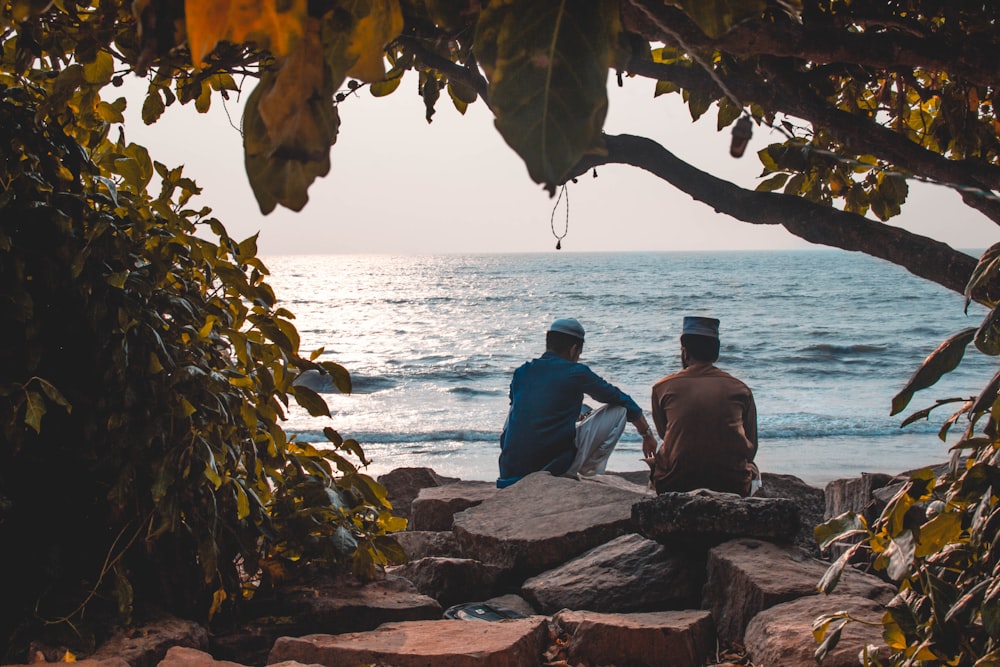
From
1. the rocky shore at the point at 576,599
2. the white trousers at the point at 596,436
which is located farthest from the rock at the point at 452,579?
the white trousers at the point at 596,436

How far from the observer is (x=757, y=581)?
3240 millimetres

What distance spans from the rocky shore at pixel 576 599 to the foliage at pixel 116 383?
0.77ft

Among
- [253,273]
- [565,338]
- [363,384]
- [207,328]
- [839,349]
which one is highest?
[253,273]

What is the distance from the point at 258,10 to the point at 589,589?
350 centimetres

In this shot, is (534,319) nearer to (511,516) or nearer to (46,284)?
(511,516)

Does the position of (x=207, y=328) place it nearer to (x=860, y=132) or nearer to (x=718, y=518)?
(x=860, y=132)

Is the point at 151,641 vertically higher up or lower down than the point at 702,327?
lower down

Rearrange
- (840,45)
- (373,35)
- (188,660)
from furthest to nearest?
(188,660)
(840,45)
(373,35)

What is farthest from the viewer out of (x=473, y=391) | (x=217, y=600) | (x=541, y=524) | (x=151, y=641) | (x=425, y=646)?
(x=473, y=391)

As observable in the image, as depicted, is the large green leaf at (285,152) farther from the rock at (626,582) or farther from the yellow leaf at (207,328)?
the rock at (626,582)

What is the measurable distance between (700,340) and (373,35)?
4871 mm

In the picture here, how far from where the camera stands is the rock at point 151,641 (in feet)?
8.13

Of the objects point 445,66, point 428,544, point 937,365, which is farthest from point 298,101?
point 428,544

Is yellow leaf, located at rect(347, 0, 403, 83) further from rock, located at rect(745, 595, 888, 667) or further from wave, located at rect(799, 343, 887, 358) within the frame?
wave, located at rect(799, 343, 887, 358)
